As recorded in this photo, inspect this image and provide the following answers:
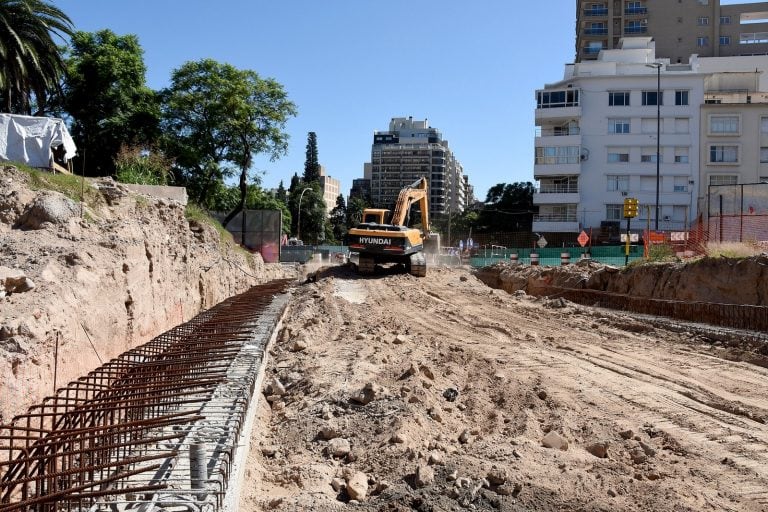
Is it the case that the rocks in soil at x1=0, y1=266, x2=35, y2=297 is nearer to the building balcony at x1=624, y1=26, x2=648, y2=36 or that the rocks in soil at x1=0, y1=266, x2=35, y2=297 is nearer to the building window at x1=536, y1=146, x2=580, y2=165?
the building window at x1=536, y1=146, x2=580, y2=165

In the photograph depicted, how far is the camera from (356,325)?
13.3 metres

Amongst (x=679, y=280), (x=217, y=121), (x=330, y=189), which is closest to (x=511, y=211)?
(x=217, y=121)

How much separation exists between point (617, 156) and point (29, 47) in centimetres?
4495

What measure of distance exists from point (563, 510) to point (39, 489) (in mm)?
3730

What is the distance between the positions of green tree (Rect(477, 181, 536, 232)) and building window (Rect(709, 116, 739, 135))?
2398cm

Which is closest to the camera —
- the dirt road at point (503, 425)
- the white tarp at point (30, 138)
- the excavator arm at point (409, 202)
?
the dirt road at point (503, 425)

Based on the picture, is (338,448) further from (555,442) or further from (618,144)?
(618,144)

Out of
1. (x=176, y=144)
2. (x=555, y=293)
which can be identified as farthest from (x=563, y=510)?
(x=176, y=144)

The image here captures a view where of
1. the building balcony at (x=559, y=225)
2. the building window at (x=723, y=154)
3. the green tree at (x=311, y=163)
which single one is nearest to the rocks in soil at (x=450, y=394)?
the building balcony at (x=559, y=225)

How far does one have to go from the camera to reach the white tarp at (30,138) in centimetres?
1449

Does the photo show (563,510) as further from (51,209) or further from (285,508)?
(51,209)

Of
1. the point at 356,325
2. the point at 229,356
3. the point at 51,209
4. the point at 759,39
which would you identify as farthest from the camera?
the point at 759,39

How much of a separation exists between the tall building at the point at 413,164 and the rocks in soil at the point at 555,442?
443 ft

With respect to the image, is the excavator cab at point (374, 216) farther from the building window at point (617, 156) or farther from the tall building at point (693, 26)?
the tall building at point (693, 26)
